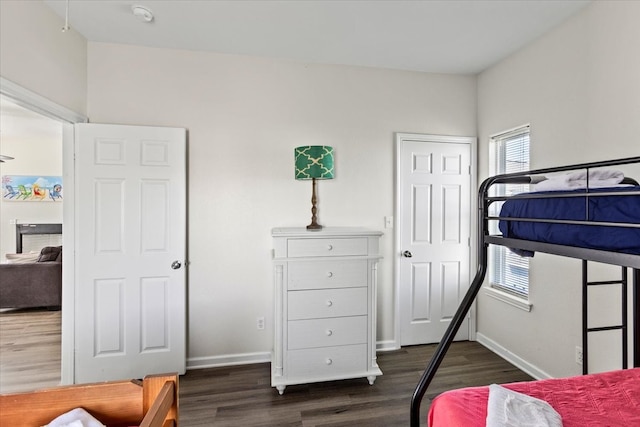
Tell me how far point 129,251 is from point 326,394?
1.88 metres

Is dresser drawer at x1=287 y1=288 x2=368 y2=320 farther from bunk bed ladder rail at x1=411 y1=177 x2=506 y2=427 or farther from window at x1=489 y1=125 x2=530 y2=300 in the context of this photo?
window at x1=489 y1=125 x2=530 y2=300

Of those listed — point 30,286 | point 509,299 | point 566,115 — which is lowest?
point 30,286

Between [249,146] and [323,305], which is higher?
[249,146]

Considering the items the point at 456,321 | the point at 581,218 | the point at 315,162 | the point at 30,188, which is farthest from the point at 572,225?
the point at 30,188

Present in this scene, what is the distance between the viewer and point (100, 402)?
3.14ft

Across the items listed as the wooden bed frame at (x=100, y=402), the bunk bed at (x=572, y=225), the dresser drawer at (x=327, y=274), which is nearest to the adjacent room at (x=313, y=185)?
the dresser drawer at (x=327, y=274)

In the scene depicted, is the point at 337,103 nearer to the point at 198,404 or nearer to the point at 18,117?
the point at 198,404

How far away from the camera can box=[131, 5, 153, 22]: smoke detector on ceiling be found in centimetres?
207

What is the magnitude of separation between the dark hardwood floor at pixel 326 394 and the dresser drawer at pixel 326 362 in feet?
0.42

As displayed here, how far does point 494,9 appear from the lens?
2.08 m

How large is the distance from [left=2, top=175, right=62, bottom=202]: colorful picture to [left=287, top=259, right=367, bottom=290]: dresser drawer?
580 centimetres

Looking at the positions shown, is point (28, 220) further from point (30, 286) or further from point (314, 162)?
point (314, 162)

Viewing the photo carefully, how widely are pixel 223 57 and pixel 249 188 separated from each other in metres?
1.15

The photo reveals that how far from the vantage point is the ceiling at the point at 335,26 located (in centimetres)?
206
